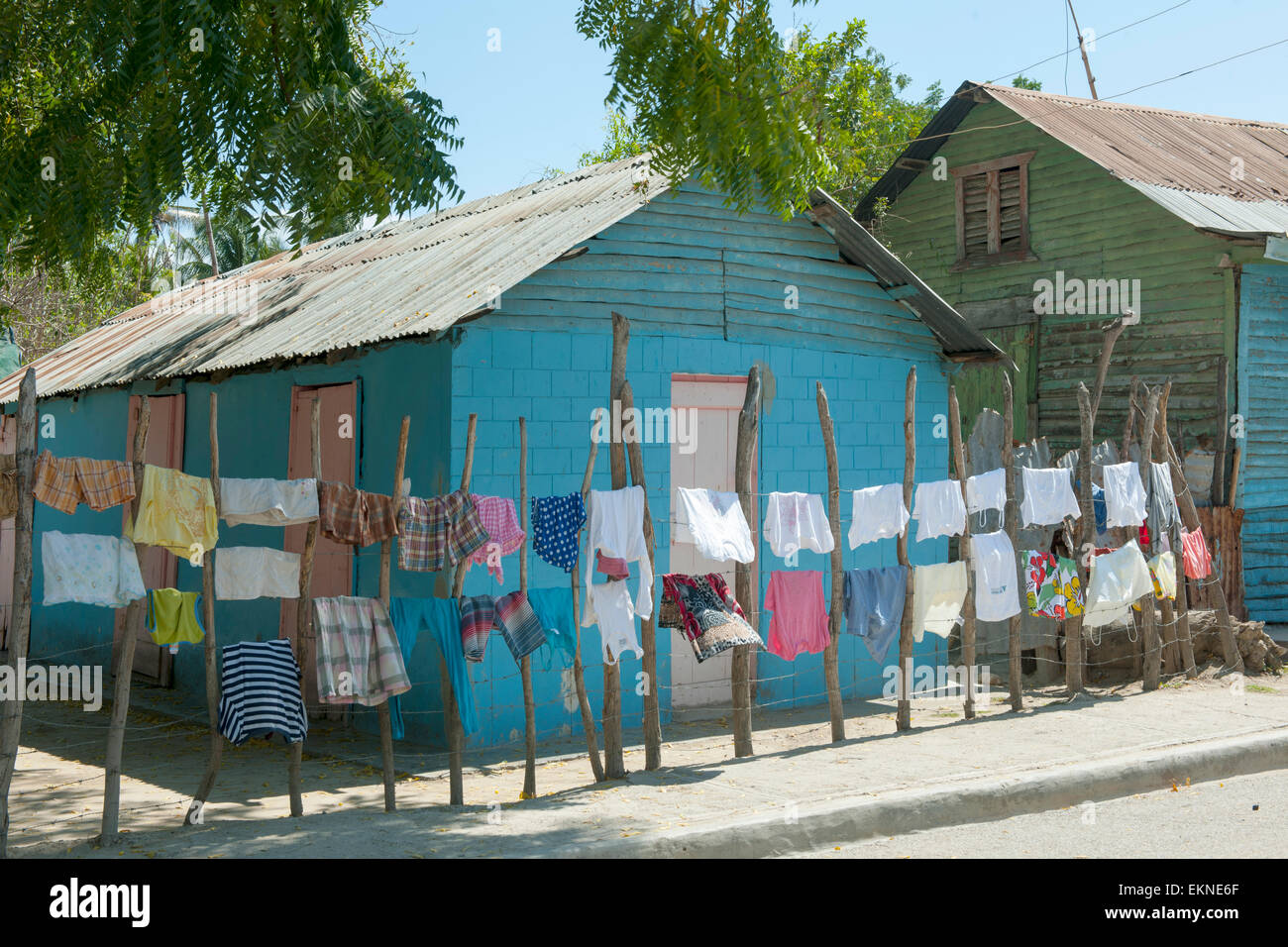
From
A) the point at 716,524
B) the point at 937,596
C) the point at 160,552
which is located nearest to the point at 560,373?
the point at 716,524

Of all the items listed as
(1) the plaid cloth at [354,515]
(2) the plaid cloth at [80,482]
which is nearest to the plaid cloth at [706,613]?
(1) the plaid cloth at [354,515]

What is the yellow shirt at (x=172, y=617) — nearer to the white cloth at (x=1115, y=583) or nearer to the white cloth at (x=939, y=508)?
the white cloth at (x=939, y=508)

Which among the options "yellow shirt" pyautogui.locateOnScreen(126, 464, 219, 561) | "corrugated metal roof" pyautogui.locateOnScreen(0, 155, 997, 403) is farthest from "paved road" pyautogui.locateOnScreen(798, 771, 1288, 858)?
"corrugated metal roof" pyautogui.locateOnScreen(0, 155, 997, 403)

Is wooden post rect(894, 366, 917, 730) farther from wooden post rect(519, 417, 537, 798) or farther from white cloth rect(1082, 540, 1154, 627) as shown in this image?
wooden post rect(519, 417, 537, 798)

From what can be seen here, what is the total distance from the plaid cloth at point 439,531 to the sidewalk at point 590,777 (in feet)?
4.73

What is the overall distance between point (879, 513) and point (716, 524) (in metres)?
1.65

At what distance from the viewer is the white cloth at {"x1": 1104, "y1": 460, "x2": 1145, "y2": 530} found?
10727 millimetres

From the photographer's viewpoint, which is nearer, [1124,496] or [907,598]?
[907,598]

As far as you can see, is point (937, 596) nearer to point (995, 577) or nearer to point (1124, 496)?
point (995, 577)

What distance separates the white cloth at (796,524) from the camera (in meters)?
8.84

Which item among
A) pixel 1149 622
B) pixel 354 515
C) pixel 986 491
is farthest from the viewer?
pixel 1149 622

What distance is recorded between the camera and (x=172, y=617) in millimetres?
6859

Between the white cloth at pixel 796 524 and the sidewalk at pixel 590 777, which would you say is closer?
the sidewalk at pixel 590 777
